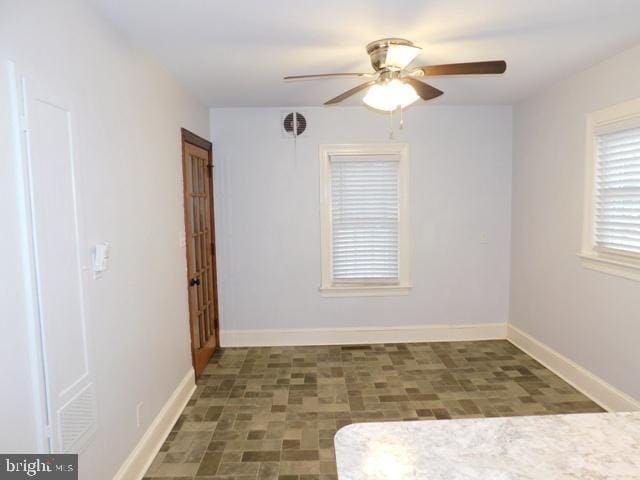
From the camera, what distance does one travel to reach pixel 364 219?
14.9 feet

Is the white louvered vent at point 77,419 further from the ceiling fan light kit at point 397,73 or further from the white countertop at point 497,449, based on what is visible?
the ceiling fan light kit at point 397,73

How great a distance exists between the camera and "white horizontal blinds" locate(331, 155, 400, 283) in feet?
14.7

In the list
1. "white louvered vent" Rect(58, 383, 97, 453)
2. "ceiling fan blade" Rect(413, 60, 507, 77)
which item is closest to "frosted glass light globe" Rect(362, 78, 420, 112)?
"ceiling fan blade" Rect(413, 60, 507, 77)

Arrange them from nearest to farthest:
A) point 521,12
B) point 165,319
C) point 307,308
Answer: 1. point 521,12
2. point 165,319
3. point 307,308

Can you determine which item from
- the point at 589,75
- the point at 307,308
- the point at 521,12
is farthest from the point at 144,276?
the point at 589,75

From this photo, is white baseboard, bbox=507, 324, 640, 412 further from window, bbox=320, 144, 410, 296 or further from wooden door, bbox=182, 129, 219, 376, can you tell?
wooden door, bbox=182, 129, 219, 376

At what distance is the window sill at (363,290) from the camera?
456 cm

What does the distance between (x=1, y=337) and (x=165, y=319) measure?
64.4 inches

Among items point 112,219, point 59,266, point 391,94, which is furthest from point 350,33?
point 59,266

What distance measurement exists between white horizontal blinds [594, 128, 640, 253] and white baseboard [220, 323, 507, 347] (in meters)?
1.82

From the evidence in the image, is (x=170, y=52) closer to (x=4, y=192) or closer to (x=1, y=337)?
(x=4, y=192)

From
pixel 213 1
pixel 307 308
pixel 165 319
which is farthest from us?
pixel 307 308

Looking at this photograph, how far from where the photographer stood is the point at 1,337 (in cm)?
137

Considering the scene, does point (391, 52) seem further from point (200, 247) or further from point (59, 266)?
point (200, 247)
